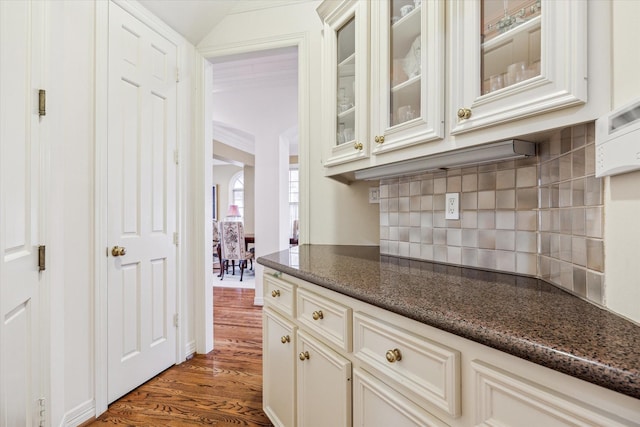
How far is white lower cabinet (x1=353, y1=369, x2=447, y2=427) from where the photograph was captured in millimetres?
757

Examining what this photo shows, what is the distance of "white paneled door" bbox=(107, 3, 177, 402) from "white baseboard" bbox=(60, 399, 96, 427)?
121 mm

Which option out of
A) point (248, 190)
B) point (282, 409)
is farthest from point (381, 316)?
point (248, 190)

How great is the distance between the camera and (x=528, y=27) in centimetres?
89

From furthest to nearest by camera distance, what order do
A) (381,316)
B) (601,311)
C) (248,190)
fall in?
1. (248,190)
2. (381,316)
3. (601,311)

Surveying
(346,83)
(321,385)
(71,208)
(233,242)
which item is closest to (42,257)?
(71,208)

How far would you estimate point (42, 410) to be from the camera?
4.40ft

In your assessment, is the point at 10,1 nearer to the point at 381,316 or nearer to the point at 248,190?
the point at 381,316

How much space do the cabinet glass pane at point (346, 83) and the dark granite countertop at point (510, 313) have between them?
750 millimetres

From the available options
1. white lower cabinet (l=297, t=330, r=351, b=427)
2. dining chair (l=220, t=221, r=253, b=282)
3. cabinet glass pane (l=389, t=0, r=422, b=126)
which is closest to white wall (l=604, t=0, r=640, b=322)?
cabinet glass pane (l=389, t=0, r=422, b=126)

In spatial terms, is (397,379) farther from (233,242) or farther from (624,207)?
(233,242)

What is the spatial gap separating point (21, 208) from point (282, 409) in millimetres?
1321

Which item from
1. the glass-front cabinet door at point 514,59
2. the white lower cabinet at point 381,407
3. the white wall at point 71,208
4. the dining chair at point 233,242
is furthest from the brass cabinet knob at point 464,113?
the dining chair at point 233,242

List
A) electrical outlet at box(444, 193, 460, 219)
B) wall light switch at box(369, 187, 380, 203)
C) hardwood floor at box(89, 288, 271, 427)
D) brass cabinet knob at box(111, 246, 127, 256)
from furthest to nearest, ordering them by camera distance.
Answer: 1. wall light switch at box(369, 187, 380, 203)
2. brass cabinet knob at box(111, 246, 127, 256)
3. hardwood floor at box(89, 288, 271, 427)
4. electrical outlet at box(444, 193, 460, 219)

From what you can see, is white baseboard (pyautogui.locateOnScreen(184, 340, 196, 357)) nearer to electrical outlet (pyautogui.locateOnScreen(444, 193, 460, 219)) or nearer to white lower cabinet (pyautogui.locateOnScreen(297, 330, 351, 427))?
white lower cabinet (pyautogui.locateOnScreen(297, 330, 351, 427))
